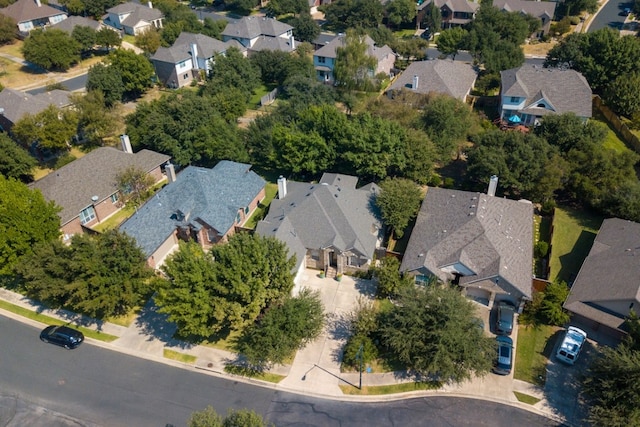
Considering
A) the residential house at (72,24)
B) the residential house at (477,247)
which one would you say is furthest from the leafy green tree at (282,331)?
the residential house at (72,24)

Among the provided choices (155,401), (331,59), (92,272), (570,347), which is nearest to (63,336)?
(92,272)

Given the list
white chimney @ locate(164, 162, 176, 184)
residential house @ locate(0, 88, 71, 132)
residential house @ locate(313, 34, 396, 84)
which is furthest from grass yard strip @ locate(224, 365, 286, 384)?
residential house @ locate(313, 34, 396, 84)

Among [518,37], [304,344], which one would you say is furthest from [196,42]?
[304,344]

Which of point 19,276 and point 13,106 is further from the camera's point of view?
point 13,106

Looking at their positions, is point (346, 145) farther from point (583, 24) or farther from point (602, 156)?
point (583, 24)

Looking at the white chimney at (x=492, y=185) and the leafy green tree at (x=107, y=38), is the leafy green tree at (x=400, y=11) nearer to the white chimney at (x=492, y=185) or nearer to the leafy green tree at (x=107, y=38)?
the leafy green tree at (x=107, y=38)

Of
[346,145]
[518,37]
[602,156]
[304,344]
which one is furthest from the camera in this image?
[518,37]
